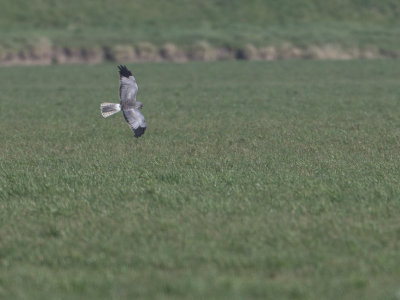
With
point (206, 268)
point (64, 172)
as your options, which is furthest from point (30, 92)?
point (206, 268)

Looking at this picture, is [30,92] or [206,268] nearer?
[206,268]

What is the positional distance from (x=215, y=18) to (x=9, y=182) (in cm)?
7423

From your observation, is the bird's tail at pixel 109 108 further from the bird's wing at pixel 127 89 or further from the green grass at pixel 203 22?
the green grass at pixel 203 22

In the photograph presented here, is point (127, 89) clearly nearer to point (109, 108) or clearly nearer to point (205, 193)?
point (109, 108)

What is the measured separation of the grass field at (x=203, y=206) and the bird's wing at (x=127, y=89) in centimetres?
121

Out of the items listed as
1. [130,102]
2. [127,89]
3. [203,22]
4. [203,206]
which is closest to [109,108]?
[130,102]

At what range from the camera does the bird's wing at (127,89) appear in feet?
52.2

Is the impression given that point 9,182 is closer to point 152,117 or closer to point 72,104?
point 152,117

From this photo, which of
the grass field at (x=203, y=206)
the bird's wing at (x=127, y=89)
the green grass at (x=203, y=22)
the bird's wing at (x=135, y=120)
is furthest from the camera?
A: the green grass at (x=203, y=22)

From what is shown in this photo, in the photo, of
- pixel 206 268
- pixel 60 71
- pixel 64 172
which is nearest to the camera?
pixel 206 268

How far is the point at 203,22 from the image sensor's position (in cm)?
8444

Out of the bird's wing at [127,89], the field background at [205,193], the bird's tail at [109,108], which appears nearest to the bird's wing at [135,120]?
the bird's wing at [127,89]

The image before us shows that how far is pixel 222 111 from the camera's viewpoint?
85.8ft

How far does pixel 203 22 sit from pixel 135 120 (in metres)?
69.5
